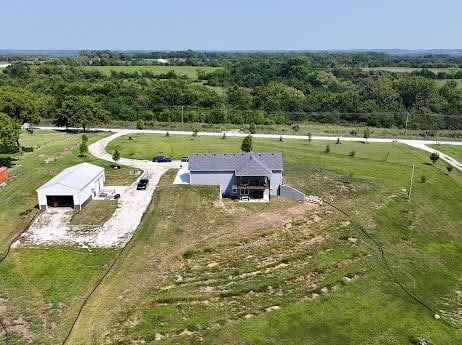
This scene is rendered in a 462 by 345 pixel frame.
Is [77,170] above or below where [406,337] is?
above

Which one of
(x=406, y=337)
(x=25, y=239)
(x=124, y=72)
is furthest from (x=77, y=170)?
(x=124, y=72)

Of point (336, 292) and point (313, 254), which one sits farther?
point (313, 254)

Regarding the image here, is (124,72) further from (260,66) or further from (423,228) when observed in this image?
(423,228)

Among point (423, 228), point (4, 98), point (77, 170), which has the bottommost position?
point (423, 228)

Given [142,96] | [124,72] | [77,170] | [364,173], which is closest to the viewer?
[77,170]

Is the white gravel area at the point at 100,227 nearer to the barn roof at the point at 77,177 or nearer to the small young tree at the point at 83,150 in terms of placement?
the barn roof at the point at 77,177

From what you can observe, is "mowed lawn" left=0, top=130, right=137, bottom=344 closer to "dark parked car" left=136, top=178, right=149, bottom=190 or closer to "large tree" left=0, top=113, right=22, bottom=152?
"dark parked car" left=136, top=178, right=149, bottom=190

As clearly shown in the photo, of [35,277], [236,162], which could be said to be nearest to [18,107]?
[236,162]

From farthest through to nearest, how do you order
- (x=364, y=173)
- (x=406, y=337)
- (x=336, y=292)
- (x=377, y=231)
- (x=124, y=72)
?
1. (x=124, y=72)
2. (x=364, y=173)
3. (x=377, y=231)
4. (x=336, y=292)
5. (x=406, y=337)
